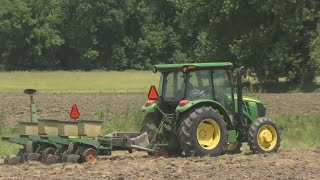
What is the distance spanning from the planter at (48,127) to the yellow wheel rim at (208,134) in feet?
9.19

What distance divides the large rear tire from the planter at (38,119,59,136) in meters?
2.41

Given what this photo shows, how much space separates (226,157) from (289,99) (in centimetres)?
1536

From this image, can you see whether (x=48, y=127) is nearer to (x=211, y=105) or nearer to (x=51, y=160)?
(x=51, y=160)

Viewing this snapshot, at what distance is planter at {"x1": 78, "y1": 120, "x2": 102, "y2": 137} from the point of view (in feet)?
37.0

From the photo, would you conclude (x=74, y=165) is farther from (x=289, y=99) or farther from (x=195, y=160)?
(x=289, y=99)

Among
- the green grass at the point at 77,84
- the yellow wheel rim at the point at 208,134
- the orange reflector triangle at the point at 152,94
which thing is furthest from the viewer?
the green grass at the point at 77,84

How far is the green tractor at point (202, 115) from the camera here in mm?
11547

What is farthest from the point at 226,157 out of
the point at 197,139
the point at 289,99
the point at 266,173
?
the point at 289,99

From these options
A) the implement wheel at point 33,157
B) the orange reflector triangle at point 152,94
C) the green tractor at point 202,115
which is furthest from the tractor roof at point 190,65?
the implement wheel at point 33,157

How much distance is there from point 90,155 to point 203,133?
237 cm

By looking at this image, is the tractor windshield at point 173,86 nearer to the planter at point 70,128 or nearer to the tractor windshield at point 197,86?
the tractor windshield at point 197,86

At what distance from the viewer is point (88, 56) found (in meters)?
84.3

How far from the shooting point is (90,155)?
1096 centimetres

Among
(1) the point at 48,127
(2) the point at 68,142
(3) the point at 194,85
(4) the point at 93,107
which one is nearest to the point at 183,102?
(3) the point at 194,85
